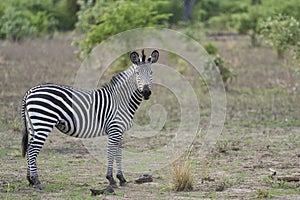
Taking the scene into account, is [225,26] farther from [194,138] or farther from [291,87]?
[194,138]

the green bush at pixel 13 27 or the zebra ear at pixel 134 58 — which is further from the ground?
the zebra ear at pixel 134 58

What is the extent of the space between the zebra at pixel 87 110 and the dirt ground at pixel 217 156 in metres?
0.49

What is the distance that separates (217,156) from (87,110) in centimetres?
304

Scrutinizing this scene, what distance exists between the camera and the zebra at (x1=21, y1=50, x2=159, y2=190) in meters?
7.95

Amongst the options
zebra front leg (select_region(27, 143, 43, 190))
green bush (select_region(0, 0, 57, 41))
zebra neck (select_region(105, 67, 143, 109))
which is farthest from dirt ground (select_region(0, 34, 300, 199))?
green bush (select_region(0, 0, 57, 41))

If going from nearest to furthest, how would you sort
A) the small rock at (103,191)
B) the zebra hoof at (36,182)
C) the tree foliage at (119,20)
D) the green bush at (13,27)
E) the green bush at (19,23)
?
the small rock at (103,191)
the zebra hoof at (36,182)
the tree foliage at (119,20)
the green bush at (13,27)
the green bush at (19,23)

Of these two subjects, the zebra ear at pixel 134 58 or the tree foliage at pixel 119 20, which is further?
the tree foliage at pixel 119 20

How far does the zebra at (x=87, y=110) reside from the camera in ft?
26.1

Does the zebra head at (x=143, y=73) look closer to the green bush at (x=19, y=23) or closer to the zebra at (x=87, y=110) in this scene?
the zebra at (x=87, y=110)

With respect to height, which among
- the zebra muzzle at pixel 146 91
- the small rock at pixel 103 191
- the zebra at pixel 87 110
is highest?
the zebra muzzle at pixel 146 91

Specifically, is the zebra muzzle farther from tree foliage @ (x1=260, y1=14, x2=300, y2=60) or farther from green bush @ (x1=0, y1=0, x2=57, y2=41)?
green bush @ (x1=0, y1=0, x2=57, y2=41)

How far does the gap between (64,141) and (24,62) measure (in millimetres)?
12998

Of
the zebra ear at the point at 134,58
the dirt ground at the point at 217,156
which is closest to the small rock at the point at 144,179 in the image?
the dirt ground at the point at 217,156

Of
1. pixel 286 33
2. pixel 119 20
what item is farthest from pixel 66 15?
pixel 286 33
